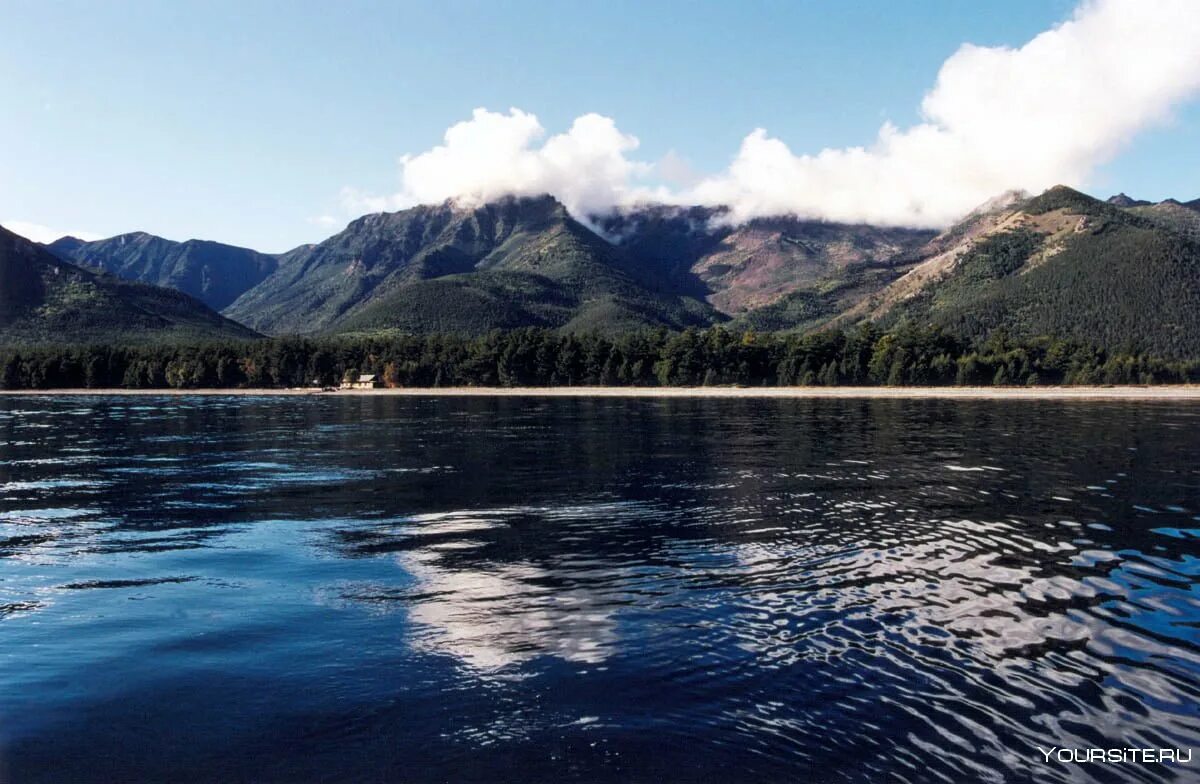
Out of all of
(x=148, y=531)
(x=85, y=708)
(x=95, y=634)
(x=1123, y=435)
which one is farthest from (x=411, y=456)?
(x=1123, y=435)

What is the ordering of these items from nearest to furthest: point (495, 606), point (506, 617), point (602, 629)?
1. point (602, 629)
2. point (506, 617)
3. point (495, 606)

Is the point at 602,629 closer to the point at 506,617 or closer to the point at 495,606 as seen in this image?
the point at 506,617

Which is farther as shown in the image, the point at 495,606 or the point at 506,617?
the point at 495,606

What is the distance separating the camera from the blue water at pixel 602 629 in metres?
12.7

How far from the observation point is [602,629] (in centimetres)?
1794

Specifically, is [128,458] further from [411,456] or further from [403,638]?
[403,638]

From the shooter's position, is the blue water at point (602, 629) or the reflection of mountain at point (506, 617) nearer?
the blue water at point (602, 629)

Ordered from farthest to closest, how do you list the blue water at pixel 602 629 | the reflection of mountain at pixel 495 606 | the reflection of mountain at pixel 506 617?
the reflection of mountain at pixel 495 606, the reflection of mountain at pixel 506 617, the blue water at pixel 602 629

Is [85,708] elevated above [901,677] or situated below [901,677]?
below

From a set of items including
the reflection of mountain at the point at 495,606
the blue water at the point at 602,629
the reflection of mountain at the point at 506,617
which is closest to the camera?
the blue water at the point at 602,629

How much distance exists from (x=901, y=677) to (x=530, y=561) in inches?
481

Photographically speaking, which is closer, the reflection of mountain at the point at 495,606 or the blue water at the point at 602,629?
the blue water at the point at 602,629

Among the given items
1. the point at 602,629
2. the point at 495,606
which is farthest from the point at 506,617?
the point at 602,629

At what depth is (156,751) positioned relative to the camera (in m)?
13.0
